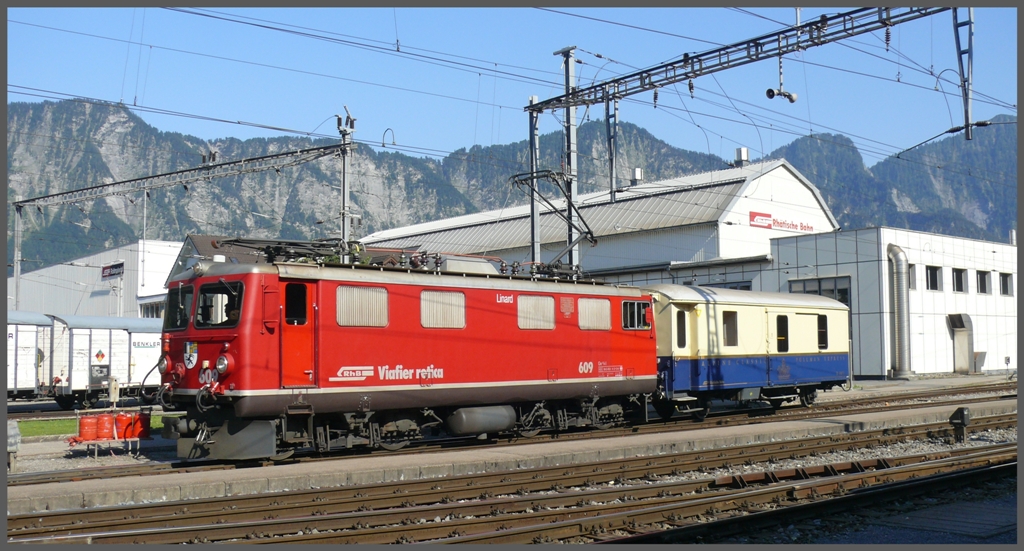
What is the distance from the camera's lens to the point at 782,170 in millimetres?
57219

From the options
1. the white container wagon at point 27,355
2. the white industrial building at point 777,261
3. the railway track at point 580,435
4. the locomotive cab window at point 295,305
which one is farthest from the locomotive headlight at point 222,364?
the white container wagon at point 27,355

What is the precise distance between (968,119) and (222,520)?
56.1 ft

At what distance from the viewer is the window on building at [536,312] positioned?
60.9 ft

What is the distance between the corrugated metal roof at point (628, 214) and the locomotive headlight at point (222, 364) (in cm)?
3574

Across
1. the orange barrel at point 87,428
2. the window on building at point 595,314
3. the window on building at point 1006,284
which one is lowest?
the orange barrel at point 87,428

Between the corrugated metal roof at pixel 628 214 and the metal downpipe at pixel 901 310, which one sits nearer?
the metal downpipe at pixel 901 310

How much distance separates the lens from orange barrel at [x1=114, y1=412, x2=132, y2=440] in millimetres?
17078

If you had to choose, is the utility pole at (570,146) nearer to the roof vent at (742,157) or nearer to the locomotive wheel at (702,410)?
the locomotive wheel at (702,410)

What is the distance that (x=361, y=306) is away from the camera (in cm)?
1598

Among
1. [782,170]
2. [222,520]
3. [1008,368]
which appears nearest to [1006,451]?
[222,520]

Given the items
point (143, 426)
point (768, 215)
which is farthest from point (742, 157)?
point (143, 426)

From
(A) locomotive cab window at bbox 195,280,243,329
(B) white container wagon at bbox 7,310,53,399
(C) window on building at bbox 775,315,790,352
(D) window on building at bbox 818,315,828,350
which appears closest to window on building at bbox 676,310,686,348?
(C) window on building at bbox 775,315,790,352

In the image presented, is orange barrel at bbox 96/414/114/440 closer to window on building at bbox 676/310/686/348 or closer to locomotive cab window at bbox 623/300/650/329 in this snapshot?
locomotive cab window at bbox 623/300/650/329

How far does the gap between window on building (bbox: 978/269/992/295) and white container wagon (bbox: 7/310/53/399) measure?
147 ft
